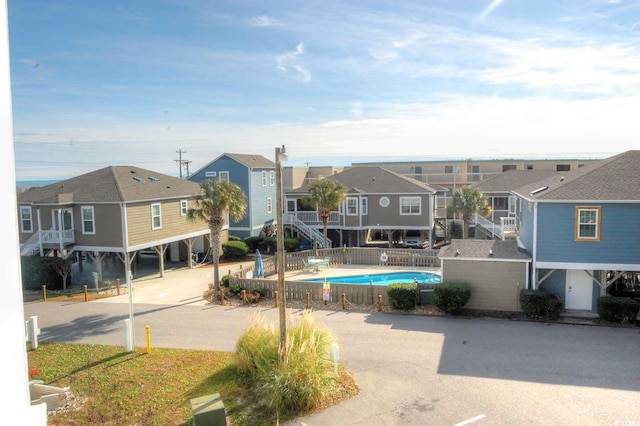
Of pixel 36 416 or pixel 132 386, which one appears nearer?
pixel 36 416

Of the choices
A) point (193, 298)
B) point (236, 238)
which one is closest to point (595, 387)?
point (193, 298)

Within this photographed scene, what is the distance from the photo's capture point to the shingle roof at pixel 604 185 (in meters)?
17.8

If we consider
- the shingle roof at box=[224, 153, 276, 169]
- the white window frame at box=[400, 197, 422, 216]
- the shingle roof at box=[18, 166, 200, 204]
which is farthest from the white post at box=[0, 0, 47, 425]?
the shingle roof at box=[224, 153, 276, 169]

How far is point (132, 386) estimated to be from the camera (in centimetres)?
1219

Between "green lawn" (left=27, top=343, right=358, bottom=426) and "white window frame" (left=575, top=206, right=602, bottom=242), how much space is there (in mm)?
11195

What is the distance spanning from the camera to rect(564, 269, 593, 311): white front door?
18797 mm

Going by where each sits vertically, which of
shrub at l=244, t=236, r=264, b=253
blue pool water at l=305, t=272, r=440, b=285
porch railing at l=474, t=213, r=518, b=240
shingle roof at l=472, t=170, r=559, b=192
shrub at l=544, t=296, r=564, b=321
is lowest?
blue pool water at l=305, t=272, r=440, b=285

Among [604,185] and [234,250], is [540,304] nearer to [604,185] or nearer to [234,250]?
[604,185]

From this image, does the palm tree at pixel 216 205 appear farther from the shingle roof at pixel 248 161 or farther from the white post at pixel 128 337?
the shingle roof at pixel 248 161

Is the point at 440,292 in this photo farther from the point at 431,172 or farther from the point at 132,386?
the point at 431,172

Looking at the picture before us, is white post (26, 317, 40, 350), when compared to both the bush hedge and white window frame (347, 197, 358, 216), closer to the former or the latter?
the bush hedge

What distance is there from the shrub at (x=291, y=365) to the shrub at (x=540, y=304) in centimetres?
903

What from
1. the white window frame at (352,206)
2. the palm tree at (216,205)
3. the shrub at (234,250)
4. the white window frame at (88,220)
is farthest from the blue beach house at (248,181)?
the palm tree at (216,205)

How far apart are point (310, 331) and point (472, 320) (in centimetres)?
810
